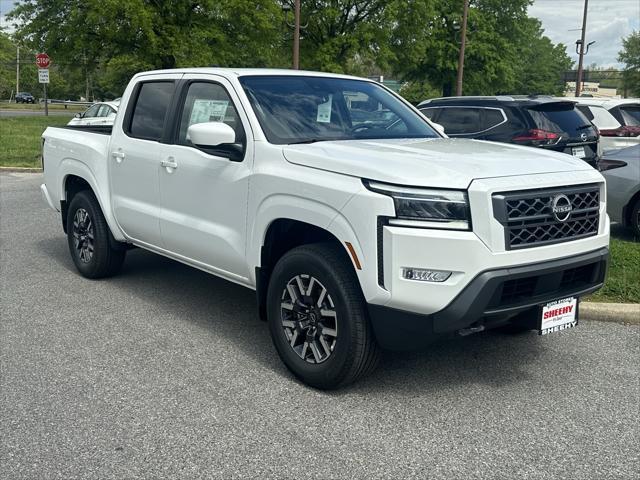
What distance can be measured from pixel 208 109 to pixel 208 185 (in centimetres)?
62

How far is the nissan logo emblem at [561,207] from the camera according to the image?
3807 mm

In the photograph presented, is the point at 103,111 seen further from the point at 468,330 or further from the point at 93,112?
the point at 468,330

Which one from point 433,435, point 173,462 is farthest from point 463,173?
point 173,462

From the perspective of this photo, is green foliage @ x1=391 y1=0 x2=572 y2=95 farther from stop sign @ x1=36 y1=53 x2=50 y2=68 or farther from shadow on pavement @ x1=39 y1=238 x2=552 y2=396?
shadow on pavement @ x1=39 y1=238 x2=552 y2=396

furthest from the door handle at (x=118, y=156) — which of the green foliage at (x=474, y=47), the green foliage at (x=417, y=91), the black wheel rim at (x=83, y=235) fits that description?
the green foliage at (x=417, y=91)

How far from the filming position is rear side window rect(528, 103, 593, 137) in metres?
9.77

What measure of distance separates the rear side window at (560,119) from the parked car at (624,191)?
4.74ft

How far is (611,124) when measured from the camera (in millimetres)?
13094

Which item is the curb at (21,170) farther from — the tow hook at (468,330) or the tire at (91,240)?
the tow hook at (468,330)

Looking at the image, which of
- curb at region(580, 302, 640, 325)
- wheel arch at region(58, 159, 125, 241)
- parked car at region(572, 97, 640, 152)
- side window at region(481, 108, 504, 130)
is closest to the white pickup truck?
wheel arch at region(58, 159, 125, 241)

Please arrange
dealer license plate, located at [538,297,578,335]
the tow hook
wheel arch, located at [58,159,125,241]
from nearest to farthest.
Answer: the tow hook < dealer license plate, located at [538,297,578,335] < wheel arch, located at [58,159,125,241]

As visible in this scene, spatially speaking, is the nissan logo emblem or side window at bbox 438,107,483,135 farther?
side window at bbox 438,107,483,135

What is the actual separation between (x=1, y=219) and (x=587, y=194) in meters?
8.39

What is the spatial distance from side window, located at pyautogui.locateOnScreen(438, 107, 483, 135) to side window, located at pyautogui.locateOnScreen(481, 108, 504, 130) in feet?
0.42
